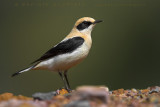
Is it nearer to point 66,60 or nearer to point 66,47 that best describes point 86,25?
point 66,47

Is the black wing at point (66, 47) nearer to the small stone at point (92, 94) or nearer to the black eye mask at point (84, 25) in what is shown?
the black eye mask at point (84, 25)

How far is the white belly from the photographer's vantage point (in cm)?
654

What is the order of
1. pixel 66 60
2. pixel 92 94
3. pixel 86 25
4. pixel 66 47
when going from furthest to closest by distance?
1. pixel 86 25
2. pixel 66 47
3. pixel 66 60
4. pixel 92 94

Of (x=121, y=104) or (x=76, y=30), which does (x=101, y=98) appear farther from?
(x=76, y=30)

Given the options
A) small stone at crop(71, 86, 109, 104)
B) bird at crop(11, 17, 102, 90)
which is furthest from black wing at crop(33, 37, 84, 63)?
small stone at crop(71, 86, 109, 104)

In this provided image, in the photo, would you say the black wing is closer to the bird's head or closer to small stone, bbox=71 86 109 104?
the bird's head

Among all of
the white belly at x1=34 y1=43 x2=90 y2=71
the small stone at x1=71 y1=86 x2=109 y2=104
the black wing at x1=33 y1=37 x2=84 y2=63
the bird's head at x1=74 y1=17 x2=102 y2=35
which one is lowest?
the small stone at x1=71 y1=86 x2=109 y2=104

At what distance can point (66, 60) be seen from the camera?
6.56 meters

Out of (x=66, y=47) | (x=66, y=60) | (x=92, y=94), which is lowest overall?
(x=92, y=94)

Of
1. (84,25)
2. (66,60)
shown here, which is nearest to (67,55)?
(66,60)

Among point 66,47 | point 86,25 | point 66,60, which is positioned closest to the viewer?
point 66,60

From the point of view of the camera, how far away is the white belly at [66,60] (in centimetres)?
654

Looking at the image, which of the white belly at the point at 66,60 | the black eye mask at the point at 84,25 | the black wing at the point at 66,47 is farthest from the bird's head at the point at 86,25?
the white belly at the point at 66,60

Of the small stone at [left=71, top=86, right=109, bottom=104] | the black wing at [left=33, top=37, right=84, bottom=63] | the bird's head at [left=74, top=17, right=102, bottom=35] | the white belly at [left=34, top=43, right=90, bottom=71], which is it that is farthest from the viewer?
the bird's head at [left=74, top=17, right=102, bottom=35]
